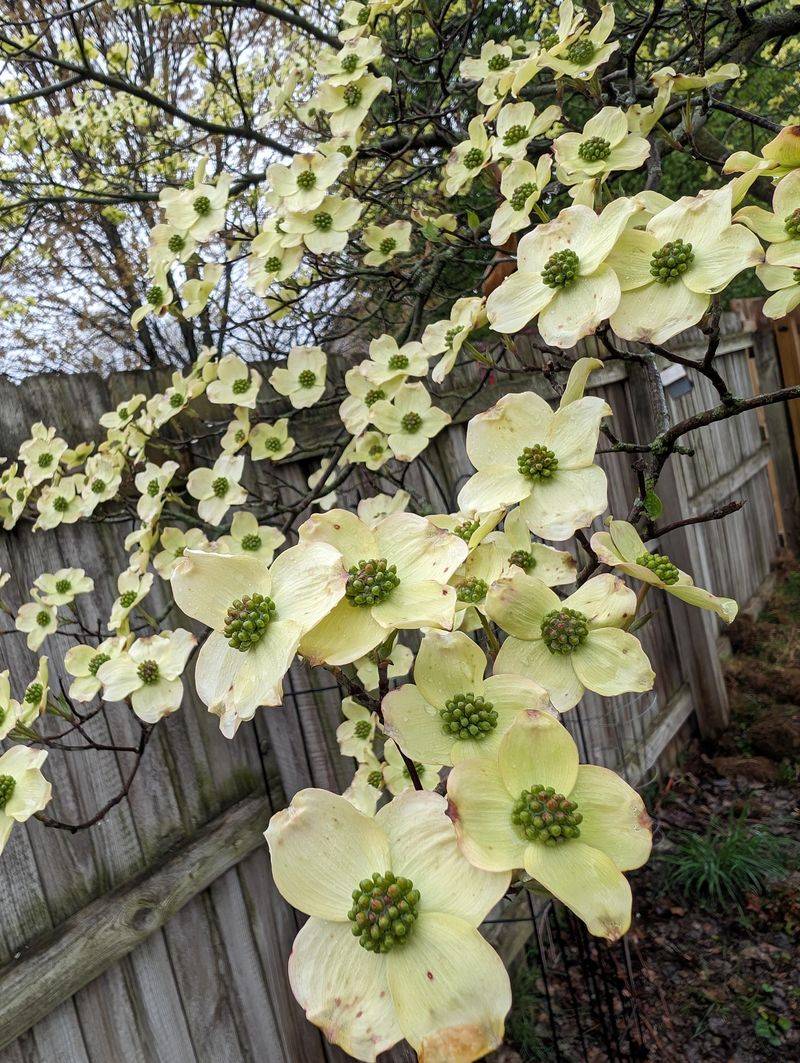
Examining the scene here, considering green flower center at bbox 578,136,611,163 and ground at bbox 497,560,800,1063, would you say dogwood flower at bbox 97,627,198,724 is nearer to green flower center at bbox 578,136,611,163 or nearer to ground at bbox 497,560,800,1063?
green flower center at bbox 578,136,611,163

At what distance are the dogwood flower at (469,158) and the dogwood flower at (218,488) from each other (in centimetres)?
72

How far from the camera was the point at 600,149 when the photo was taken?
1.14m

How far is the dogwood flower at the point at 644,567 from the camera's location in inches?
26.4

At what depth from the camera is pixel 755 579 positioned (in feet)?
14.9

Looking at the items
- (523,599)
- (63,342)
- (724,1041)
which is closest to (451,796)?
(523,599)

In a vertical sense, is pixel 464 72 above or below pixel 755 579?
above

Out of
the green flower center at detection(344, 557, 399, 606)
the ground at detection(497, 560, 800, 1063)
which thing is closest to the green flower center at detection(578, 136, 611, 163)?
the green flower center at detection(344, 557, 399, 606)

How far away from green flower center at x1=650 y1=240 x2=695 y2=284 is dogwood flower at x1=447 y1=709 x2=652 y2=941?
0.41 m

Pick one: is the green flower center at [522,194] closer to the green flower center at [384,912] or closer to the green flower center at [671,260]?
the green flower center at [671,260]

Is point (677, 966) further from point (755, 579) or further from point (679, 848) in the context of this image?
point (755, 579)

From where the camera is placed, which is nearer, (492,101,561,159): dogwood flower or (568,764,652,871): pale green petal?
(568,764,652,871): pale green petal

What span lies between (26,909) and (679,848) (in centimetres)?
222

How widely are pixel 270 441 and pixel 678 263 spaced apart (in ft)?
4.03

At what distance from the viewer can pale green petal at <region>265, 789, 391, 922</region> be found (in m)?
0.53
